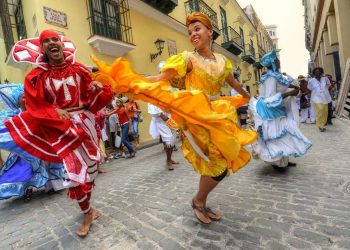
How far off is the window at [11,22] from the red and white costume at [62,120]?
808 cm

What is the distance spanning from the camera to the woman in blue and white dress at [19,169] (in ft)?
13.8

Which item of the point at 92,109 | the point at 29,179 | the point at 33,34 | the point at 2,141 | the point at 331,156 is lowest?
the point at 331,156

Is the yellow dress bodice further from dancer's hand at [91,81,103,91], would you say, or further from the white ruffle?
the white ruffle

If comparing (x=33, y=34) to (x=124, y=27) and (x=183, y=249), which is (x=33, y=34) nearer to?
(x=124, y=27)

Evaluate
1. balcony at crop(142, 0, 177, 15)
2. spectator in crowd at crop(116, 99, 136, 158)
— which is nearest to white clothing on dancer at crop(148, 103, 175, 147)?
spectator in crowd at crop(116, 99, 136, 158)

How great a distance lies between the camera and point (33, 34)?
8891 mm

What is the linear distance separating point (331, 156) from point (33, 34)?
28.3ft

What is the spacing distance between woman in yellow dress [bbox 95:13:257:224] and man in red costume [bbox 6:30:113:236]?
2.52ft

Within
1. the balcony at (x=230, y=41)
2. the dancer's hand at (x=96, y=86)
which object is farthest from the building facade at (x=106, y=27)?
the balcony at (x=230, y=41)

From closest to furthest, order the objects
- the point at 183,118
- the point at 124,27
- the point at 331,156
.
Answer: the point at 183,118, the point at 331,156, the point at 124,27

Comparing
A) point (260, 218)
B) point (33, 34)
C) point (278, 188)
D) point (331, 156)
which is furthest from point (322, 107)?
point (33, 34)

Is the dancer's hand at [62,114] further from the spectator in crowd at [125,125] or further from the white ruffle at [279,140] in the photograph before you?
the spectator in crowd at [125,125]

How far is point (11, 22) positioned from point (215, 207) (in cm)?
1102

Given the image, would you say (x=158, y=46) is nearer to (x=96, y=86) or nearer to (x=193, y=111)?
(x=96, y=86)
